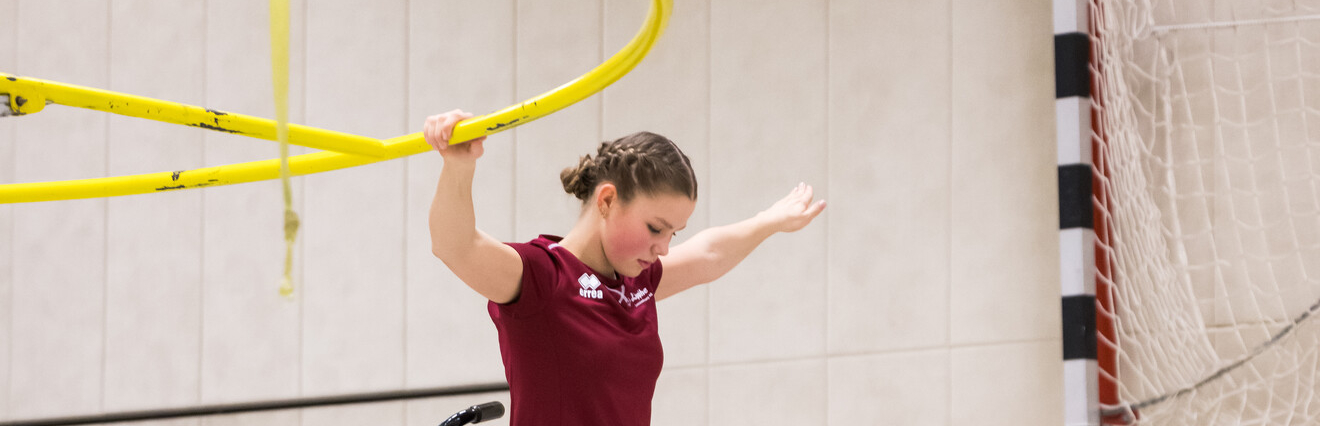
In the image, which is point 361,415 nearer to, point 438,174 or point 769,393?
point 438,174

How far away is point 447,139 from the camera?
149cm

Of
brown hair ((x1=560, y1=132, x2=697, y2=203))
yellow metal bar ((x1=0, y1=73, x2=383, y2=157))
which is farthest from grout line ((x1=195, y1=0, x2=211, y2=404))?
yellow metal bar ((x1=0, y1=73, x2=383, y2=157))

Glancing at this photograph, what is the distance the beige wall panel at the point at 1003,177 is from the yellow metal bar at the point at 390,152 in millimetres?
2033

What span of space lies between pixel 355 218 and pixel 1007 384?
1.84 m

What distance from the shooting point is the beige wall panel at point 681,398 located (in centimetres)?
311

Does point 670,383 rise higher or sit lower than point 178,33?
lower

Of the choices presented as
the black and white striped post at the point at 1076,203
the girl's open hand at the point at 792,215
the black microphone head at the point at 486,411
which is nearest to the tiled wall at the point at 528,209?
the black and white striped post at the point at 1076,203

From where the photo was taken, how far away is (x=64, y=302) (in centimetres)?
313

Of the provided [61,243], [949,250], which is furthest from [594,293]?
[61,243]

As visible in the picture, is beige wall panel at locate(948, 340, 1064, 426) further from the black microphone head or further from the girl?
the black microphone head

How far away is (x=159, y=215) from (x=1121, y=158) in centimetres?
249

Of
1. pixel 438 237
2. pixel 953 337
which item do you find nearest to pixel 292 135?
pixel 438 237

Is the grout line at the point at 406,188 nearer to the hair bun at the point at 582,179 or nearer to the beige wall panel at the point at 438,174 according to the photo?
the beige wall panel at the point at 438,174

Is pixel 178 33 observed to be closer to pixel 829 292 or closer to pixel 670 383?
pixel 670 383
